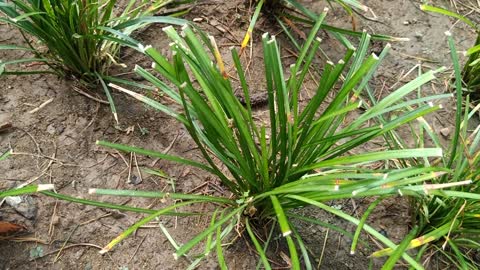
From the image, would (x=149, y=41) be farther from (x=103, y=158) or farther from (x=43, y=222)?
(x=43, y=222)

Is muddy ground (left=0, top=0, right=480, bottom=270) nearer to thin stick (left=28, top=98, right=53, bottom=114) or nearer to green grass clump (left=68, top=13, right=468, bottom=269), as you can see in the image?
thin stick (left=28, top=98, right=53, bottom=114)

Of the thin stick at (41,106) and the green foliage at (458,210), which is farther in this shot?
the thin stick at (41,106)

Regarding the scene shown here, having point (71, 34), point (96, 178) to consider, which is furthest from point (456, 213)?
point (71, 34)

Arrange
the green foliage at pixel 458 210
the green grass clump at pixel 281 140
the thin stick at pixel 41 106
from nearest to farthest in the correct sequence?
the green grass clump at pixel 281 140 < the green foliage at pixel 458 210 < the thin stick at pixel 41 106

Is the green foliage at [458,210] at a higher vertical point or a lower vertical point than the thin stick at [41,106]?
lower

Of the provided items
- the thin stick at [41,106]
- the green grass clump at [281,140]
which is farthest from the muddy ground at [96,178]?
the green grass clump at [281,140]

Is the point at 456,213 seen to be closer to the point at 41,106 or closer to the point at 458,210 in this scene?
the point at 458,210

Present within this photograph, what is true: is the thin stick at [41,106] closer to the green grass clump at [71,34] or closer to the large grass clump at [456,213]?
the green grass clump at [71,34]
